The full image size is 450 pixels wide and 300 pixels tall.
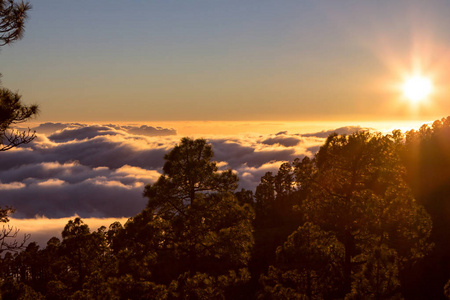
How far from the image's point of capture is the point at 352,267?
17078 millimetres

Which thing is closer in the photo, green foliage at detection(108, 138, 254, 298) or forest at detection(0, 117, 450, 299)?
forest at detection(0, 117, 450, 299)

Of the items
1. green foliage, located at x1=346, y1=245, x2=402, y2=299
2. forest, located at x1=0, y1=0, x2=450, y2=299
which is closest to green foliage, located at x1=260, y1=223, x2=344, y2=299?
forest, located at x1=0, y1=0, x2=450, y2=299

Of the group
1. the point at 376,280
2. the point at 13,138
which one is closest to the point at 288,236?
the point at 376,280

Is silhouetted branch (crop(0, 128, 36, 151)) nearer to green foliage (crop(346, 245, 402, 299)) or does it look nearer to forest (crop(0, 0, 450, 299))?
forest (crop(0, 0, 450, 299))

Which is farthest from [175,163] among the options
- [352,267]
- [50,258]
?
[50,258]

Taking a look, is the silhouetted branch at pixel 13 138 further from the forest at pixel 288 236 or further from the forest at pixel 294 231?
the forest at pixel 294 231

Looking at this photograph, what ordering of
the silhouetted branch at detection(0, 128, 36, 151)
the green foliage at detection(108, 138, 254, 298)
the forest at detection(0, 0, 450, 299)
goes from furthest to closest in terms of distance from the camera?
1. the green foliage at detection(108, 138, 254, 298)
2. the forest at detection(0, 0, 450, 299)
3. the silhouetted branch at detection(0, 128, 36, 151)

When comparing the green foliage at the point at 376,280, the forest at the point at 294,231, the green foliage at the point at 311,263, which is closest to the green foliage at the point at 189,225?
the forest at the point at 294,231

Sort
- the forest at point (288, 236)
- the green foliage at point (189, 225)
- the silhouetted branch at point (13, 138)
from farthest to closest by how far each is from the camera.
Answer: the green foliage at point (189, 225), the forest at point (288, 236), the silhouetted branch at point (13, 138)

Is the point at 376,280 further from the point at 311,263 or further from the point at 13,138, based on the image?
the point at 13,138

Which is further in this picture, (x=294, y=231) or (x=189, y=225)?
(x=189, y=225)

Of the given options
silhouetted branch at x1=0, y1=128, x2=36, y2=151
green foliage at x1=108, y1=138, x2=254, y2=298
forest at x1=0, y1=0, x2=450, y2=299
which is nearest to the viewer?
silhouetted branch at x1=0, y1=128, x2=36, y2=151

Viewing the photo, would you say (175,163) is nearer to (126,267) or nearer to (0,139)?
(126,267)

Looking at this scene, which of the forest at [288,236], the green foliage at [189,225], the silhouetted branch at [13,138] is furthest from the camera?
the green foliage at [189,225]
